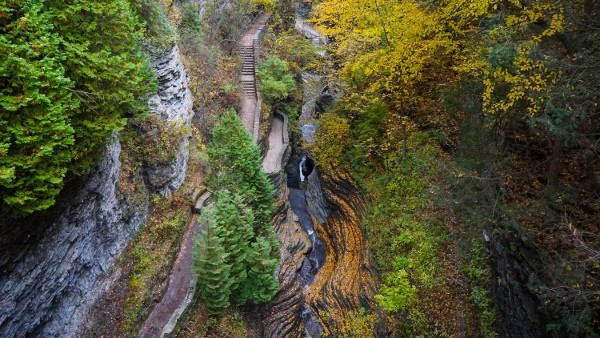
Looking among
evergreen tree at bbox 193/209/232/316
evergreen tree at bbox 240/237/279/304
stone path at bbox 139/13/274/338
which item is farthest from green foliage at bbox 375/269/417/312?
stone path at bbox 139/13/274/338

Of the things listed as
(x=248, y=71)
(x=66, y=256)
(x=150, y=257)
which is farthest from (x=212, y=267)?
(x=248, y=71)

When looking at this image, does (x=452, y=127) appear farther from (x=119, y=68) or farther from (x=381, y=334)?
(x=119, y=68)

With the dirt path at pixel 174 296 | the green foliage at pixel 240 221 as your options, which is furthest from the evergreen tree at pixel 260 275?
the dirt path at pixel 174 296

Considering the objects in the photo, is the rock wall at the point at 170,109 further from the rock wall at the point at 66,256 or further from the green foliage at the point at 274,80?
the green foliage at the point at 274,80

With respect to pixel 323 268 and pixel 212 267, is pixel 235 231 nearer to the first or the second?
pixel 212 267

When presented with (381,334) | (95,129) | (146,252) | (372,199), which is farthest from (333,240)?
(95,129)
